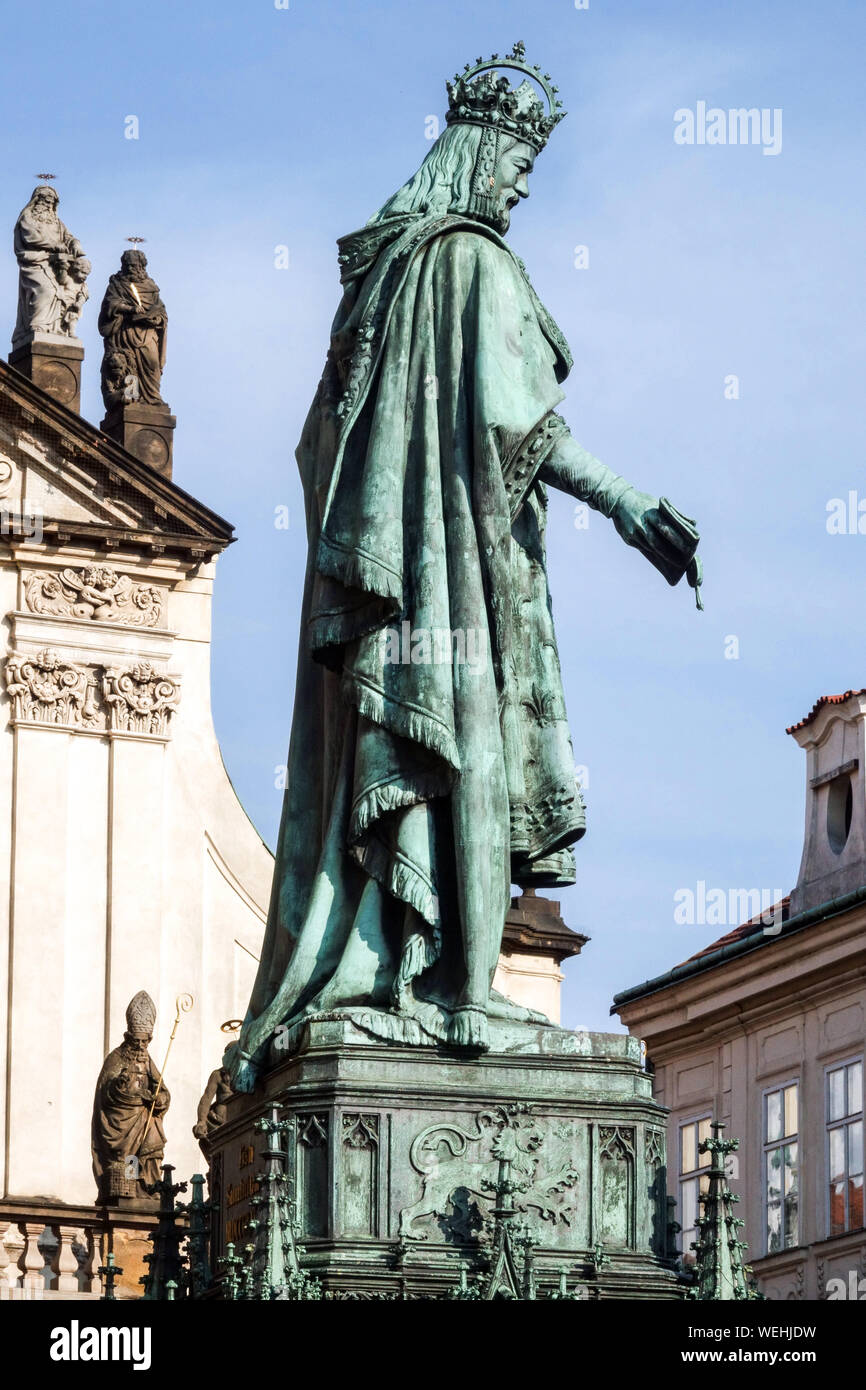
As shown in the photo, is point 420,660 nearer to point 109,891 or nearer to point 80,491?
point 109,891

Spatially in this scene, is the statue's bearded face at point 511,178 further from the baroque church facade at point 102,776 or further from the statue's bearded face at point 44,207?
the statue's bearded face at point 44,207

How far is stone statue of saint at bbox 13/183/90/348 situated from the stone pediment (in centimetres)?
82

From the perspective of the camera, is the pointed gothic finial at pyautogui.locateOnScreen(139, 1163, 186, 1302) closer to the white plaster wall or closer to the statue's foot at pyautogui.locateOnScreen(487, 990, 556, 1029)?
the statue's foot at pyautogui.locateOnScreen(487, 990, 556, 1029)

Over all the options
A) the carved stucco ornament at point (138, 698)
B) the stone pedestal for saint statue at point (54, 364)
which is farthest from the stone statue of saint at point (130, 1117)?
the stone pedestal for saint statue at point (54, 364)

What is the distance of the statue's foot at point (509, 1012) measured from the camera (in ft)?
30.6

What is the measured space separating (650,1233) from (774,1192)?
1090 inches

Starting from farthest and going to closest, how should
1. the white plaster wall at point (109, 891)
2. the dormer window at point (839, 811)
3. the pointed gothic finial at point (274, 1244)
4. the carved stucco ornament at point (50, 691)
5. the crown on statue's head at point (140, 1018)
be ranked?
the dormer window at point (839, 811) → the carved stucco ornament at point (50, 691) → the white plaster wall at point (109, 891) → the crown on statue's head at point (140, 1018) → the pointed gothic finial at point (274, 1244)

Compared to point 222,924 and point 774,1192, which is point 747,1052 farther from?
point 222,924

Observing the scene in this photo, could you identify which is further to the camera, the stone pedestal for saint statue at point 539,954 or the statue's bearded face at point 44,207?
the stone pedestal for saint statue at point 539,954

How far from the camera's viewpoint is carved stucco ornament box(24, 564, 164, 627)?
33875mm

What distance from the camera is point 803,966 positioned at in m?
36.1
